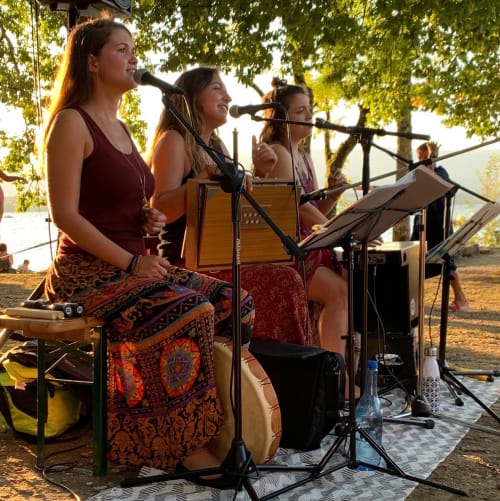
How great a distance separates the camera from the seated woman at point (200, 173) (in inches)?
142

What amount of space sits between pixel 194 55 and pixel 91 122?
7396mm

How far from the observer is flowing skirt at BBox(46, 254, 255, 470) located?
2.99m

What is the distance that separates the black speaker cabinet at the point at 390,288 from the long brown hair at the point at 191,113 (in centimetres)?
122

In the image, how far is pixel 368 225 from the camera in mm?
3135

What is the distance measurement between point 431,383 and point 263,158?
4.87ft

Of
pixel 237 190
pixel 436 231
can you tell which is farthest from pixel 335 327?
pixel 436 231

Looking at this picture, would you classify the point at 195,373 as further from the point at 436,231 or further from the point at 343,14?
the point at 343,14

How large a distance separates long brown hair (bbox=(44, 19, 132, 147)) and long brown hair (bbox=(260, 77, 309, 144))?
1367mm

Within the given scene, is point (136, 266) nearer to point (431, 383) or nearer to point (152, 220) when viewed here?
point (152, 220)

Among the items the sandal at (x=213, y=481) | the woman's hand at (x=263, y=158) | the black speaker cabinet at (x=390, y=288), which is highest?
the woman's hand at (x=263, y=158)

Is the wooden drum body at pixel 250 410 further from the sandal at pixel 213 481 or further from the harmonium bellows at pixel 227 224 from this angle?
the harmonium bellows at pixel 227 224

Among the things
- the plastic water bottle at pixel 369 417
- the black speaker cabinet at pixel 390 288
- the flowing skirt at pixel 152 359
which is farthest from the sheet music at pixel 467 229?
the flowing skirt at pixel 152 359

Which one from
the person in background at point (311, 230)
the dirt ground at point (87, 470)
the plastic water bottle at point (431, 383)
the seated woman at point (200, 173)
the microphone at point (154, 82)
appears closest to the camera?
the microphone at point (154, 82)

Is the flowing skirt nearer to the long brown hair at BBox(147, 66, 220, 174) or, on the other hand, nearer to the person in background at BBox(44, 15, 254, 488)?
the person in background at BBox(44, 15, 254, 488)
